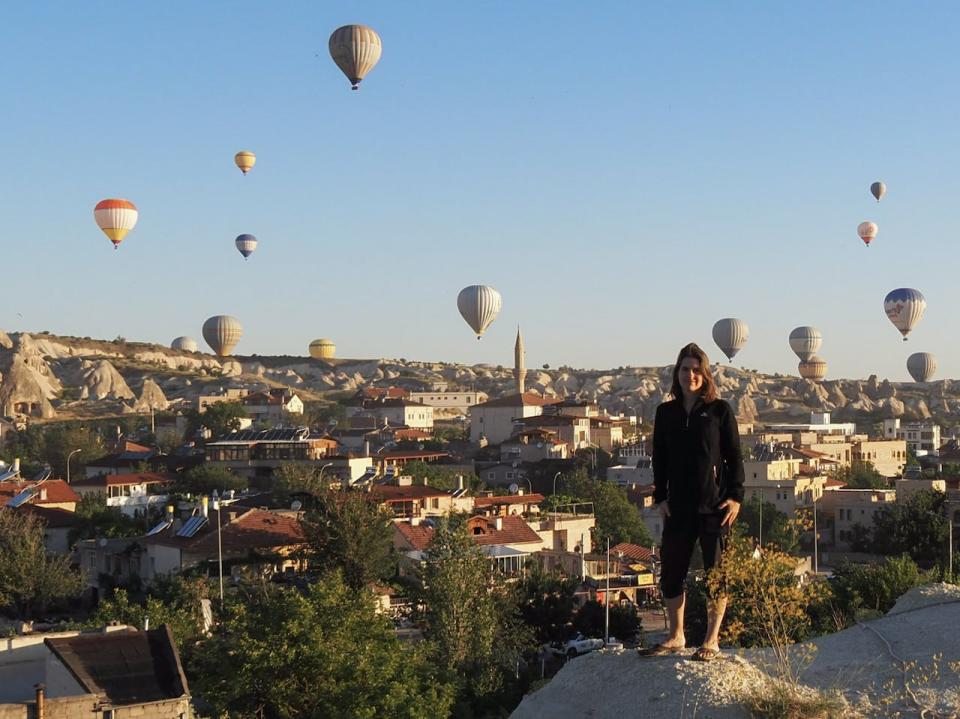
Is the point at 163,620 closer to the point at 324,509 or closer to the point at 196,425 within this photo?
the point at 324,509

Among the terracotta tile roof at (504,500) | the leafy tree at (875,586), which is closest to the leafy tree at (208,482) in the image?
the terracotta tile roof at (504,500)

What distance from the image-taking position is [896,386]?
636 feet

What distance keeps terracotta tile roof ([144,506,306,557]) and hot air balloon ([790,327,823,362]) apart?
356 ft

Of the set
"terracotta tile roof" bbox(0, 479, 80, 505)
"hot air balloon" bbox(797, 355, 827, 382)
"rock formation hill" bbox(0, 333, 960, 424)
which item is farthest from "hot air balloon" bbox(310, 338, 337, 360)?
"terracotta tile roof" bbox(0, 479, 80, 505)

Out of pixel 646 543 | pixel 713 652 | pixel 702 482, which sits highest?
pixel 702 482

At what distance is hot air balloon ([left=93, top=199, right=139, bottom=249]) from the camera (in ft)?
257

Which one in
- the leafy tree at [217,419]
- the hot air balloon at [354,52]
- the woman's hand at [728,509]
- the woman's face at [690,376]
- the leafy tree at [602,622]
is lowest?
the leafy tree at [602,622]

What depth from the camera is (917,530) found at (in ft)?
175

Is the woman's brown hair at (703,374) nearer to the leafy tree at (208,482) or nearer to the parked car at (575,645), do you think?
the parked car at (575,645)

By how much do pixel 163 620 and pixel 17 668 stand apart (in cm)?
627

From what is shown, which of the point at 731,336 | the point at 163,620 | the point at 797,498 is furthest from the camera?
the point at 731,336

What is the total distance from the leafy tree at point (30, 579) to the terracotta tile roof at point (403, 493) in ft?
38.5

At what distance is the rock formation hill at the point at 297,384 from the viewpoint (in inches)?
5148

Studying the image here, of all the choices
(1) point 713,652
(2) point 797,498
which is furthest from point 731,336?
(1) point 713,652
